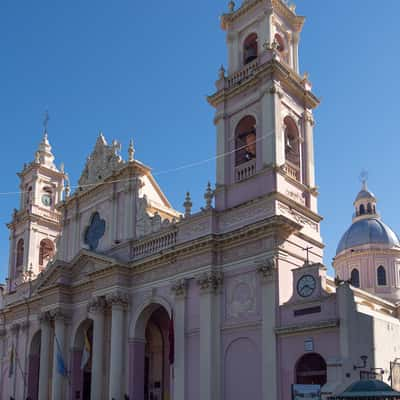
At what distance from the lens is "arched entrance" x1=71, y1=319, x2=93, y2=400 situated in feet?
109

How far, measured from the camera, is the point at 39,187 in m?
43.8

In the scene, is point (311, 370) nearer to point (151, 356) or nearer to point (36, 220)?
point (151, 356)

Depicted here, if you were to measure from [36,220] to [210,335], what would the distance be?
70.3ft

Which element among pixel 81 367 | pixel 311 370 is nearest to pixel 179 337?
pixel 311 370

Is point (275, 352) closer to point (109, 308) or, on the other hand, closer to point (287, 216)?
point (287, 216)

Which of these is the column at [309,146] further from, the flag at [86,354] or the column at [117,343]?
the flag at [86,354]

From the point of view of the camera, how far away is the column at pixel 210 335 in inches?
977

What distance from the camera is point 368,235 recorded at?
4881 centimetres

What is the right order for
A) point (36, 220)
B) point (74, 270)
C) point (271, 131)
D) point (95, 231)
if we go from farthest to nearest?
point (36, 220)
point (95, 231)
point (74, 270)
point (271, 131)

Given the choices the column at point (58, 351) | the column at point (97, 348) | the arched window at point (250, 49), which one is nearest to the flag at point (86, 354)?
the column at point (97, 348)

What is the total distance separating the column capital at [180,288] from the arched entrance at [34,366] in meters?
13.5

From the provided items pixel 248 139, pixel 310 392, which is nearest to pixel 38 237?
pixel 248 139

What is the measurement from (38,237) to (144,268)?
1532 cm

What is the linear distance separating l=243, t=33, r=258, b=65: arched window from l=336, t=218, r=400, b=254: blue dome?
2320 cm
